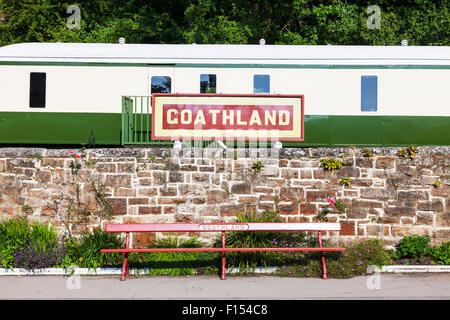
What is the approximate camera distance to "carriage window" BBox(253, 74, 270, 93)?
458 inches

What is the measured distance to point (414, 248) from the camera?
837 cm

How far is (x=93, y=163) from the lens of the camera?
9.00m

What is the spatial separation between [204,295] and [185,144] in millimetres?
4622

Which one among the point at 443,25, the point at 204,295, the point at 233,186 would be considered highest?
the point at 443,25

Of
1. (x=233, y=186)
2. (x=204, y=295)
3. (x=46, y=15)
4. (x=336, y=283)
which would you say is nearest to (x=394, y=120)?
(x=233, y=186)

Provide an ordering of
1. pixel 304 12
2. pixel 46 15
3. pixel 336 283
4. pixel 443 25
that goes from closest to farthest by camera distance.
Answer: pixel 336 283, pixel 443 25, pixel 304 12, pixel 46 15

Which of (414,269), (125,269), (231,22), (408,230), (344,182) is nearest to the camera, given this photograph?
(125,269)

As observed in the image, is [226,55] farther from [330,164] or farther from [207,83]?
[330,164]

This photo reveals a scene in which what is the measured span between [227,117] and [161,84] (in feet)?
9.27

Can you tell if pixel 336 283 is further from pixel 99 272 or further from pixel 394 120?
pixel 394 120

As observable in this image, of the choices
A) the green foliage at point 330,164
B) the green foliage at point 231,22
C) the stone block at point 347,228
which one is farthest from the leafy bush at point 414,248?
the green foliage at point 231,22

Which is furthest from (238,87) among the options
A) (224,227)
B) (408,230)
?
(408,230)

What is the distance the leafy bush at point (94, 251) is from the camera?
8.04m

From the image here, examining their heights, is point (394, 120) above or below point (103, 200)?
above
